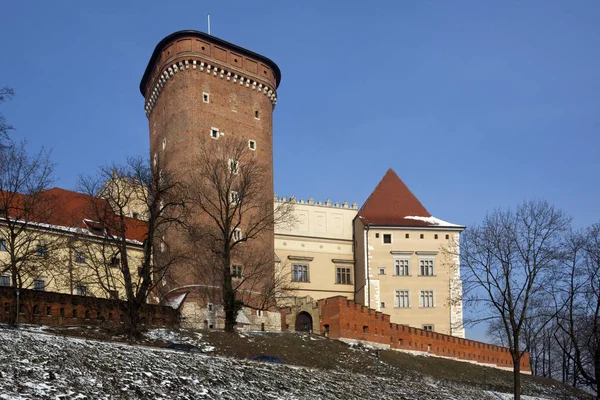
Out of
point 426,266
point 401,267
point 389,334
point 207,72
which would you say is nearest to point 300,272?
point 401,267

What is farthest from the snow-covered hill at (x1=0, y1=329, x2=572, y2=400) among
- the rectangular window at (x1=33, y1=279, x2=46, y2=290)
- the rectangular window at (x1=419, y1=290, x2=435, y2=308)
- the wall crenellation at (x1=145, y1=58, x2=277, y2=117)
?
the rectangular window at (x1=419, y1=290, x2=435, y2=308)

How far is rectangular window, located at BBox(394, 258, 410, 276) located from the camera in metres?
56.1

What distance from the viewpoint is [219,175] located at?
45.8 meters

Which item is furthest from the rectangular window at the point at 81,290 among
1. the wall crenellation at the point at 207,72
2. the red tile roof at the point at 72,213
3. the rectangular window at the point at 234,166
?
the wall crenellation at the point at 207,72

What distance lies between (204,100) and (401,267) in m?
18.7

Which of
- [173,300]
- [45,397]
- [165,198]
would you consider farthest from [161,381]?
[173,300]

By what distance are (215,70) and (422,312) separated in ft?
73.0

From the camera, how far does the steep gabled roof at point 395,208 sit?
189 ft

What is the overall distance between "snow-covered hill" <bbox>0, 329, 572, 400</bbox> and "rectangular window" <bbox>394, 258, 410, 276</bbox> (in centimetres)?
2710

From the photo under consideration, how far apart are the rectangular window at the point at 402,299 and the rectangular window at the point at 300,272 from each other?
669cm

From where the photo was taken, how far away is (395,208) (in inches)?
2345

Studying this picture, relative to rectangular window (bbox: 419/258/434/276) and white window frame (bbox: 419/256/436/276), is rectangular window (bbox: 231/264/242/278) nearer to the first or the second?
white window frame (bbox: 419/256/436/276)

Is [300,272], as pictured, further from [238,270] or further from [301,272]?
[238,270]

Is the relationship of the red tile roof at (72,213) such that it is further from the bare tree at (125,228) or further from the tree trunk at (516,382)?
the tree trunk at (516,382)
